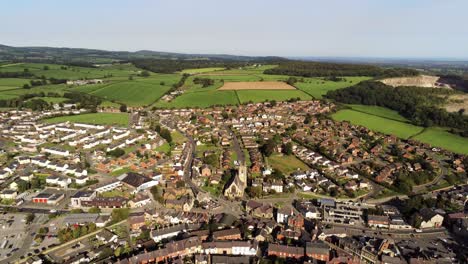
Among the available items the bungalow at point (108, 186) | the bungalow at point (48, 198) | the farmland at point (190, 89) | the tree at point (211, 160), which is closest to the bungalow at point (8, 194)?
the bungalow at point (48, 198)

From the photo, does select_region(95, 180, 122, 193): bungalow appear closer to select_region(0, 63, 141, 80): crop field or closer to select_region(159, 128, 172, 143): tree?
select_region(159, 128, 172, 143): tree

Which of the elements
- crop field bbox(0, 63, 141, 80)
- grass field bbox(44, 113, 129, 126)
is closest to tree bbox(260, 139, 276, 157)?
grass field bbox(44, 113, 129, 126)

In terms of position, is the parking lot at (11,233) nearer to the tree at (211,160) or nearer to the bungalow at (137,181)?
the bungalow at (137,181)

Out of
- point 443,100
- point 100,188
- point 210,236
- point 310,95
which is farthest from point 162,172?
point 443,100

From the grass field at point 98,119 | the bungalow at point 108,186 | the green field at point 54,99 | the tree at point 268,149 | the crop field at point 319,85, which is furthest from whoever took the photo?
the crop field at point 319,85

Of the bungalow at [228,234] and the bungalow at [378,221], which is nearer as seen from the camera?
the bungalow at [228,234]

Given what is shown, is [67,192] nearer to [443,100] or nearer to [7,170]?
[7,170]
